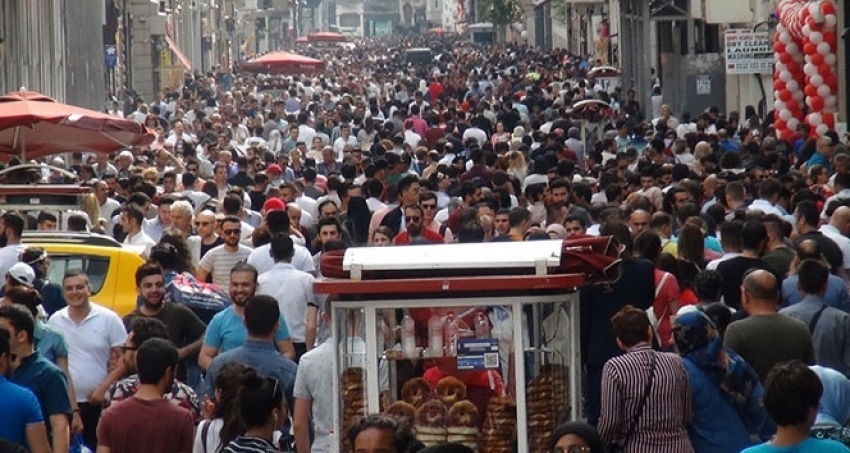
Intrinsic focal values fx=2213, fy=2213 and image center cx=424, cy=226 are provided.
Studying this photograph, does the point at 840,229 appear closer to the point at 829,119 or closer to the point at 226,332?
the point at 226,332

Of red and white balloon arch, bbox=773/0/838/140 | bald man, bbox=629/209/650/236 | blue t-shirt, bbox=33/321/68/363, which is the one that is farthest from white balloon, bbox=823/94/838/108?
blue t-shirt, bbox=33/321/68/363

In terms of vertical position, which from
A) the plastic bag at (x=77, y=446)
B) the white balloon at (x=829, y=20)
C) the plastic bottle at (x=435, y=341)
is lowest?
the plastic bag at (x=77, y=446)

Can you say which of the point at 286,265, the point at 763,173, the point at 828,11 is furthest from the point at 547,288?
the point at 828,11

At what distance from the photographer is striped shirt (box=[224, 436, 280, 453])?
7883 millimetres

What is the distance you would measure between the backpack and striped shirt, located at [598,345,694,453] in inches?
160

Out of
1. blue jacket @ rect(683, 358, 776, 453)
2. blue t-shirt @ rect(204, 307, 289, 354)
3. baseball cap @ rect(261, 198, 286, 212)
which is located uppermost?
baseball cap @ rect(261, 198, 286, 212)

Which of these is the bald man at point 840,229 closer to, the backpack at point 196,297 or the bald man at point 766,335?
the bald man at point 766,335

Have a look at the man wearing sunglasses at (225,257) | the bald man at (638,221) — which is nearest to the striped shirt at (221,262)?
the man wearing sunglasses at (225,257)

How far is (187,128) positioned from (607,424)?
27.1 meters

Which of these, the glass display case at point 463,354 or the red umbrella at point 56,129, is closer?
the glass display case at point 463,354

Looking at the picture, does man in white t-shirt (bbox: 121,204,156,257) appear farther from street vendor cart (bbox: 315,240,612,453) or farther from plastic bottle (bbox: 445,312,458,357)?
plastic bottle (bbox: 445,312,458,357)

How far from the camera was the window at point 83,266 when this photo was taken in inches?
551

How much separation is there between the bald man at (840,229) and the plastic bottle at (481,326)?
16.0 feet

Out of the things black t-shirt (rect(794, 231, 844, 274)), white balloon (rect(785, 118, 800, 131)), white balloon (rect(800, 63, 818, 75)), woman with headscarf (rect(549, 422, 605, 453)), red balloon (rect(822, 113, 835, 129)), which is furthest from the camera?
white balloon (rect(800, 63, 818, 75))
